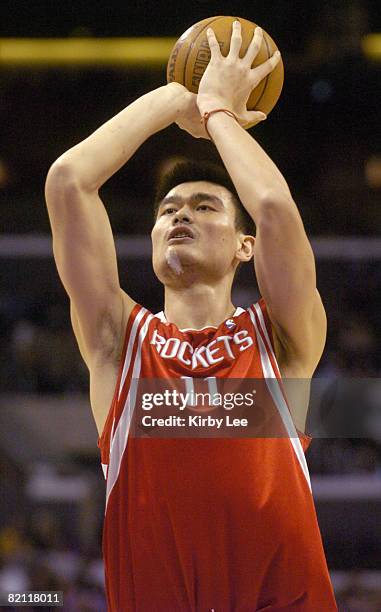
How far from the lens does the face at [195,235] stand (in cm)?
284

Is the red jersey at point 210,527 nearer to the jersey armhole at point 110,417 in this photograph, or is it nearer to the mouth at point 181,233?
the jersey armhole at point 110,417

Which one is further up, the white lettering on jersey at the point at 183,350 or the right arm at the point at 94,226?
the right arm at the point at 94,226

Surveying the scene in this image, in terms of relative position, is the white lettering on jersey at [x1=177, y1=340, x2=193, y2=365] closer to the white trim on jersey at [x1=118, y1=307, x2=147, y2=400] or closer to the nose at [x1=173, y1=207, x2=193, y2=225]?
the white trim on jersey at [x1=118, y1=307, x2=147, y2=400]

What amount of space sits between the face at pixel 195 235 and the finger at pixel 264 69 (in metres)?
0.35

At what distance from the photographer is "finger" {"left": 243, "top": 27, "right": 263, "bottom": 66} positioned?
9.45 ft

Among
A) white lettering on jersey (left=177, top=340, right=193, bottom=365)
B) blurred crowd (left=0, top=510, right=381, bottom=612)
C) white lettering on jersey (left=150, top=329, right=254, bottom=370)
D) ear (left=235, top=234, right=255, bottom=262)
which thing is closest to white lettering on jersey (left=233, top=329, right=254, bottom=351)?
white lettering on jersey (left=150, top=329, right=254, bottom=370)

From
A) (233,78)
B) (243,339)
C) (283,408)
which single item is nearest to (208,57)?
(233,78)

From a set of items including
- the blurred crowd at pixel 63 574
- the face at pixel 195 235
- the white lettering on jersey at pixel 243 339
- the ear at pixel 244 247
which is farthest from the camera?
the blurred crowd at pixel 63 574

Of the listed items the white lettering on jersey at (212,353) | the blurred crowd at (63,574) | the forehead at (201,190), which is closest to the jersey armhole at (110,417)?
the white lettering on jersey at (212,353)

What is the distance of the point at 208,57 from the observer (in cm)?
293

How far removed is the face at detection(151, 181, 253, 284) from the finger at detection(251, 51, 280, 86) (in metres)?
0.35

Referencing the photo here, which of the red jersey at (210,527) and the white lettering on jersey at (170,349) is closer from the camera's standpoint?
the red jersey at (210,527)

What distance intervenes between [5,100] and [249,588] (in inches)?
261

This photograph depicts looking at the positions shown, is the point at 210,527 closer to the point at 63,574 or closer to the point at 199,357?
the point at 199,357
